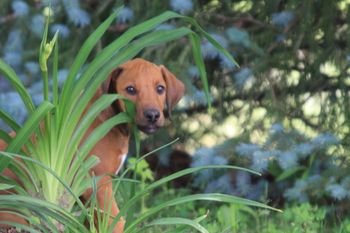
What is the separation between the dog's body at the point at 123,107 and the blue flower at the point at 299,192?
1590mm

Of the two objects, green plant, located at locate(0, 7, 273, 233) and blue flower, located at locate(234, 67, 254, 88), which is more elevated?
blue flower, located at locate(234, 67, 254, 88)

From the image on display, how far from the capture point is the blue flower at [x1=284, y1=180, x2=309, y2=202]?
5.96 meters

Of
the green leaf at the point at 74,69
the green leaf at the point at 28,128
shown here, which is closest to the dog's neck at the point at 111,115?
the green leaf at the point at 74,69

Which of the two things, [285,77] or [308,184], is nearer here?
[308,184]

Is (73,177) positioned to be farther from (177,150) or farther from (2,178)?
(177,150)

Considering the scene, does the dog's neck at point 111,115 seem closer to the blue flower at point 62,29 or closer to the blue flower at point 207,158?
the blue flower at point 207,158

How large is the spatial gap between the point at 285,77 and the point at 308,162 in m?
0.68

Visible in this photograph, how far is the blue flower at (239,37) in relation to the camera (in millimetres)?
6332

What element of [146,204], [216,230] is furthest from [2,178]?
[146,204]

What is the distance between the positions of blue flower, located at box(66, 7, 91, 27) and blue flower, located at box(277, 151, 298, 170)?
1.72 m

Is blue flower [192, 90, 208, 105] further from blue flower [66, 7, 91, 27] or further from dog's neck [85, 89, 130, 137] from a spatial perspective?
dog's neck [85, 89, 130, 137]

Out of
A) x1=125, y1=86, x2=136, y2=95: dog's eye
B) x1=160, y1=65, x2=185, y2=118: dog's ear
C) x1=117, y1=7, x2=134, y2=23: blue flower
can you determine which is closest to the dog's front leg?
x1=125, y1=86, x2=136, y2=95: dog's eye

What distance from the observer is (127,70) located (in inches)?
178

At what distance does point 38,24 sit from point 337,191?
96.4 inches
